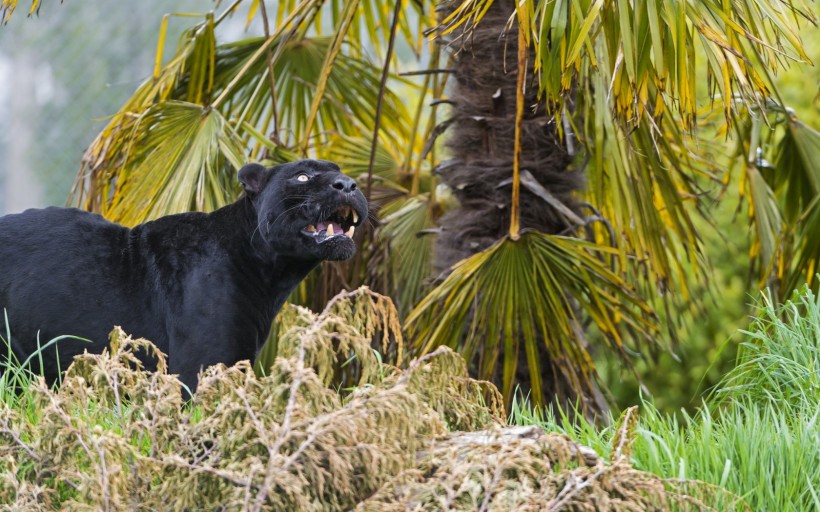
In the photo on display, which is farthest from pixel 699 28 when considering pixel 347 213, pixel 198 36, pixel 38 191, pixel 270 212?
pixel 38 191

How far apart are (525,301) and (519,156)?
28.6 inches

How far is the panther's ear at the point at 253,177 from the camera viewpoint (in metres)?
4.30

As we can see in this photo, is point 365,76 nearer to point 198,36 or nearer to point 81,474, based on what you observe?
point 198,36

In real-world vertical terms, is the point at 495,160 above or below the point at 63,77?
below

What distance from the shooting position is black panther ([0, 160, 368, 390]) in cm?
396

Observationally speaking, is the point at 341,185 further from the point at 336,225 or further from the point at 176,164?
the point at 176,164

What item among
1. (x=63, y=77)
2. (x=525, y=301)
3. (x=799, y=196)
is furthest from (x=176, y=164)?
(x=63, y=77)

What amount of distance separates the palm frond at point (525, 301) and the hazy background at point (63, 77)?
39.4 feet

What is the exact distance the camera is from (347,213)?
13.6 feet

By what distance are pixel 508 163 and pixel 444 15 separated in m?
0.83

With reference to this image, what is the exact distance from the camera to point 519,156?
502 cm

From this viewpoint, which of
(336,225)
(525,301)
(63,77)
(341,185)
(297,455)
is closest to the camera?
(297,455)

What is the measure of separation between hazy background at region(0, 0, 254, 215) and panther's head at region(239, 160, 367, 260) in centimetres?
1225

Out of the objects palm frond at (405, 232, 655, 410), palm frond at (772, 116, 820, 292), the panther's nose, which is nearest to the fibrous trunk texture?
palm frond at (405, 232, 655, 410)
